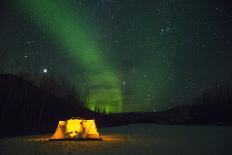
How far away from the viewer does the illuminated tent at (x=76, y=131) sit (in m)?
16.7

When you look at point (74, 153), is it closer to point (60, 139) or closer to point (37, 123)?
point (60, 139)

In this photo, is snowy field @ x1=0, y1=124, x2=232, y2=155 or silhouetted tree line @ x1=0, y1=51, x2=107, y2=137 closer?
snowy field @ x1=0, y1=124, x2=232, y2=155

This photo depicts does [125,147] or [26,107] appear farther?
[26,107]

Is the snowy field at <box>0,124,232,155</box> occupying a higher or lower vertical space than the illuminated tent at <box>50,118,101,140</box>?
lower

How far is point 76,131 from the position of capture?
16.8 m

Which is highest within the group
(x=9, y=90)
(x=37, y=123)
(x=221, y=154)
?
(x=9, y=90)

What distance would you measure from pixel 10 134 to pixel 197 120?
124 ft

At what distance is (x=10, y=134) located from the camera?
78.8 feet

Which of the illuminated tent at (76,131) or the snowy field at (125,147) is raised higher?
the illuminated tent at (76,131)

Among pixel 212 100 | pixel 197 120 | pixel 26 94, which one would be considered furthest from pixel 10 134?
pixel 212 100

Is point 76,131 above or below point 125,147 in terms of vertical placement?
above

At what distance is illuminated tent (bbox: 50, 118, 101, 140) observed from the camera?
54.7 feet

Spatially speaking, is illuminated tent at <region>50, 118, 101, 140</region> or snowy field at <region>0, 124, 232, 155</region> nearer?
snowy field at <region>0, 124, 232, 155</region>

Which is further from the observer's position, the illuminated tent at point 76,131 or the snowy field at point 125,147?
the illuminated tent at point 76,131
